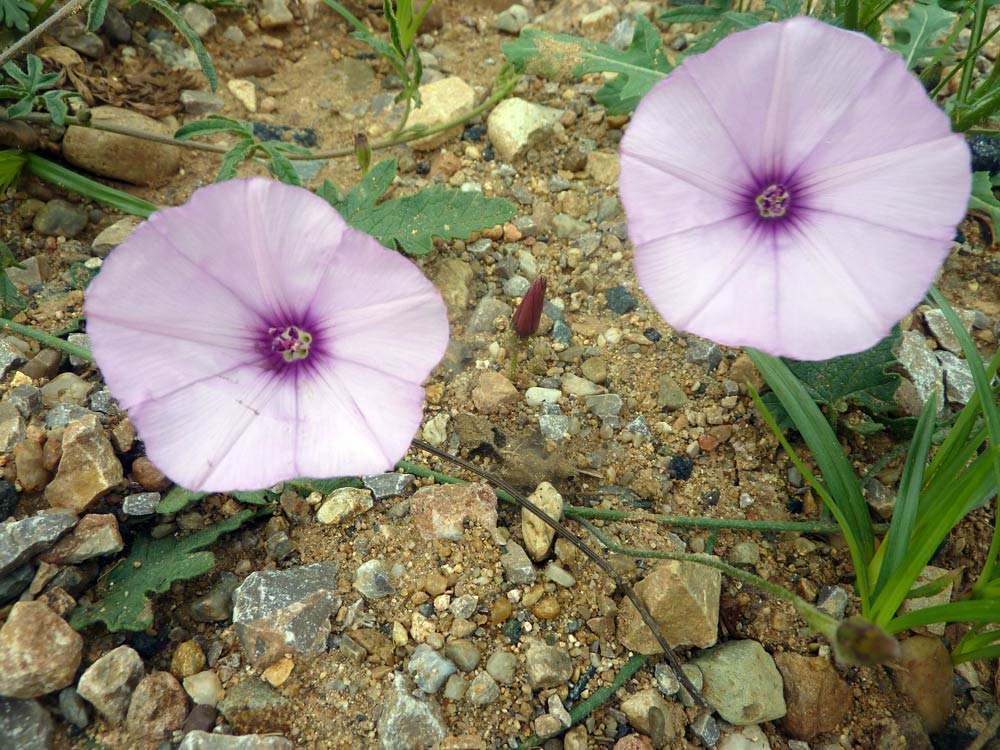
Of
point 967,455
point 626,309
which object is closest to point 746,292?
→ point 967,455

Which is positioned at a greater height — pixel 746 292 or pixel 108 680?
pixel 746 292

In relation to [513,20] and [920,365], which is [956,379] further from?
[513,20]

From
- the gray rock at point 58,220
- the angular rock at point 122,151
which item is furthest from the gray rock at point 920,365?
the gray rock at point 58,220

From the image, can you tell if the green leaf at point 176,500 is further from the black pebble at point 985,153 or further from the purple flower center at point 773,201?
the black pebble at point 985,153

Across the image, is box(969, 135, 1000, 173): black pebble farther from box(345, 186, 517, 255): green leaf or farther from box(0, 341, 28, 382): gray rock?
box(0, 341, 28, 382): gray rock

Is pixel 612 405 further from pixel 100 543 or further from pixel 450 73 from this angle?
pixel 450 73

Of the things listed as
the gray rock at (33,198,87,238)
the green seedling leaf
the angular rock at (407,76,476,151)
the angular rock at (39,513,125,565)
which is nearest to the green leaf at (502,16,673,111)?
the angular rock at (407,76,476,151)
